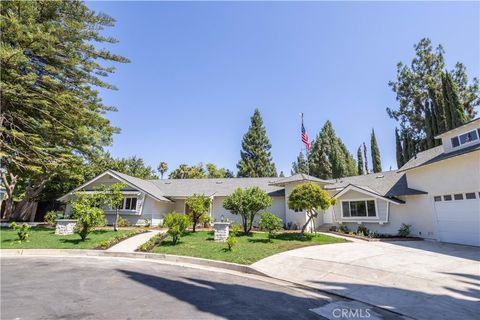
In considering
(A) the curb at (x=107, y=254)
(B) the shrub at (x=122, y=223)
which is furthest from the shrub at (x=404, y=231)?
(B) the shrub at (x=122, y=223)

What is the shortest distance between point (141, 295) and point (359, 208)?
55.1ft

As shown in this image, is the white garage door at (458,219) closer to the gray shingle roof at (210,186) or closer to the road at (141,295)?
the gray shingle roof at (210,186)

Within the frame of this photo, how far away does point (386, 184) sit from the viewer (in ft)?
A: 62.7

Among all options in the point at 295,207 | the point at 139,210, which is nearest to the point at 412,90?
the point at 295,207

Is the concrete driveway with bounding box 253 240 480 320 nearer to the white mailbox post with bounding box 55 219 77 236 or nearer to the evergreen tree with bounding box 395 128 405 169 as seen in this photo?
the white mailbox post with bounding box 55 219 77 236

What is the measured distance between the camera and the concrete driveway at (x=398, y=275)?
17.8ft

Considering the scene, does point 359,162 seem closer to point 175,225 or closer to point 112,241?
point 175,225

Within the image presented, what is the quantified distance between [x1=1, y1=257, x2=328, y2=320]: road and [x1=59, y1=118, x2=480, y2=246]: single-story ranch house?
12428 mm

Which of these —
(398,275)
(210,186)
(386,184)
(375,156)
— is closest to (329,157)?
(375,156)

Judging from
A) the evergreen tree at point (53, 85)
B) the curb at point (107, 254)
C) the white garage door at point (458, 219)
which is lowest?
the curb at point (107, 254)

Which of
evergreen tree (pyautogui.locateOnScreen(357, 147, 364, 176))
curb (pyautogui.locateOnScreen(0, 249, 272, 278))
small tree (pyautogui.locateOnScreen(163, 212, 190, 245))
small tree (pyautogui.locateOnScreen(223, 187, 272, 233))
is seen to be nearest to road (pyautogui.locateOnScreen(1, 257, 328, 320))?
curb (pyautogui.locateOnScreen(0, 249, 272, 278))

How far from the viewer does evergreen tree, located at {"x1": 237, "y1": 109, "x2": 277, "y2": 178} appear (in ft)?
150

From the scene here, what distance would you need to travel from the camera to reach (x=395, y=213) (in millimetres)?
16734

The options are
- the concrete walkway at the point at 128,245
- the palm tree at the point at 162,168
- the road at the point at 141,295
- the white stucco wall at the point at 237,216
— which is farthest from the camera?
the palm tree at the point at 162,168
